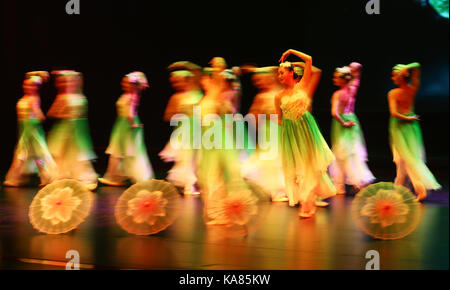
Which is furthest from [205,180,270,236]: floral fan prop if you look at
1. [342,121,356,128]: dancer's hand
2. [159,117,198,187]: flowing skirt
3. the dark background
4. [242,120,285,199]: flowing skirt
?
the dark background

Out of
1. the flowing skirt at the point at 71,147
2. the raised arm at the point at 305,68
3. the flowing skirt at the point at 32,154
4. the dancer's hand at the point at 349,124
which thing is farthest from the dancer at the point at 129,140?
the raised arm at the point at 305,68

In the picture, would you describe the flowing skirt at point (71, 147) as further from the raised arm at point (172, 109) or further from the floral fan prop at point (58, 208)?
the floral fan prop at point (58, 208)

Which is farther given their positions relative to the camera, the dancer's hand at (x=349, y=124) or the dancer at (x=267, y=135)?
the dancer's hand at (x=349, y=124)

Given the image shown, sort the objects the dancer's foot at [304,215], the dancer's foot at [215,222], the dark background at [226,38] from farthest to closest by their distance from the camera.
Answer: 1. the dark background at [226,38]
2. the dancer's foot at [304,215]
3. the dancer's foot at [215,222]

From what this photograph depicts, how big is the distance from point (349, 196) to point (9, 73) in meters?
9.11

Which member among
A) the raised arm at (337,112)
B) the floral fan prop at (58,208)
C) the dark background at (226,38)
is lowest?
the floral fan prop at (58,208)

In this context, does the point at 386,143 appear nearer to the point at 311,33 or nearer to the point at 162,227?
the point at 311,33

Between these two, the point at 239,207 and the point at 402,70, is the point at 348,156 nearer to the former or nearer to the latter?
the point at 402,70

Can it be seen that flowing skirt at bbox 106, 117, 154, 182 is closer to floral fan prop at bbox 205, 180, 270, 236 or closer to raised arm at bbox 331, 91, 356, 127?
raised arm at bbox 331, 91, 356, 127

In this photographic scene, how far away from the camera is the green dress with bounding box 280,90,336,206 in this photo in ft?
27.2

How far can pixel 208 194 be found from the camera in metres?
7.96

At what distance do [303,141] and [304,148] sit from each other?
84 millimetres

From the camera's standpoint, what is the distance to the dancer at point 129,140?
11.4 m

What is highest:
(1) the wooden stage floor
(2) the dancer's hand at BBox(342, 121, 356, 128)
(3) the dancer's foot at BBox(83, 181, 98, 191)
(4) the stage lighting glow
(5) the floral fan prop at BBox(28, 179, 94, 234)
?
(4) the stage lighting glow
